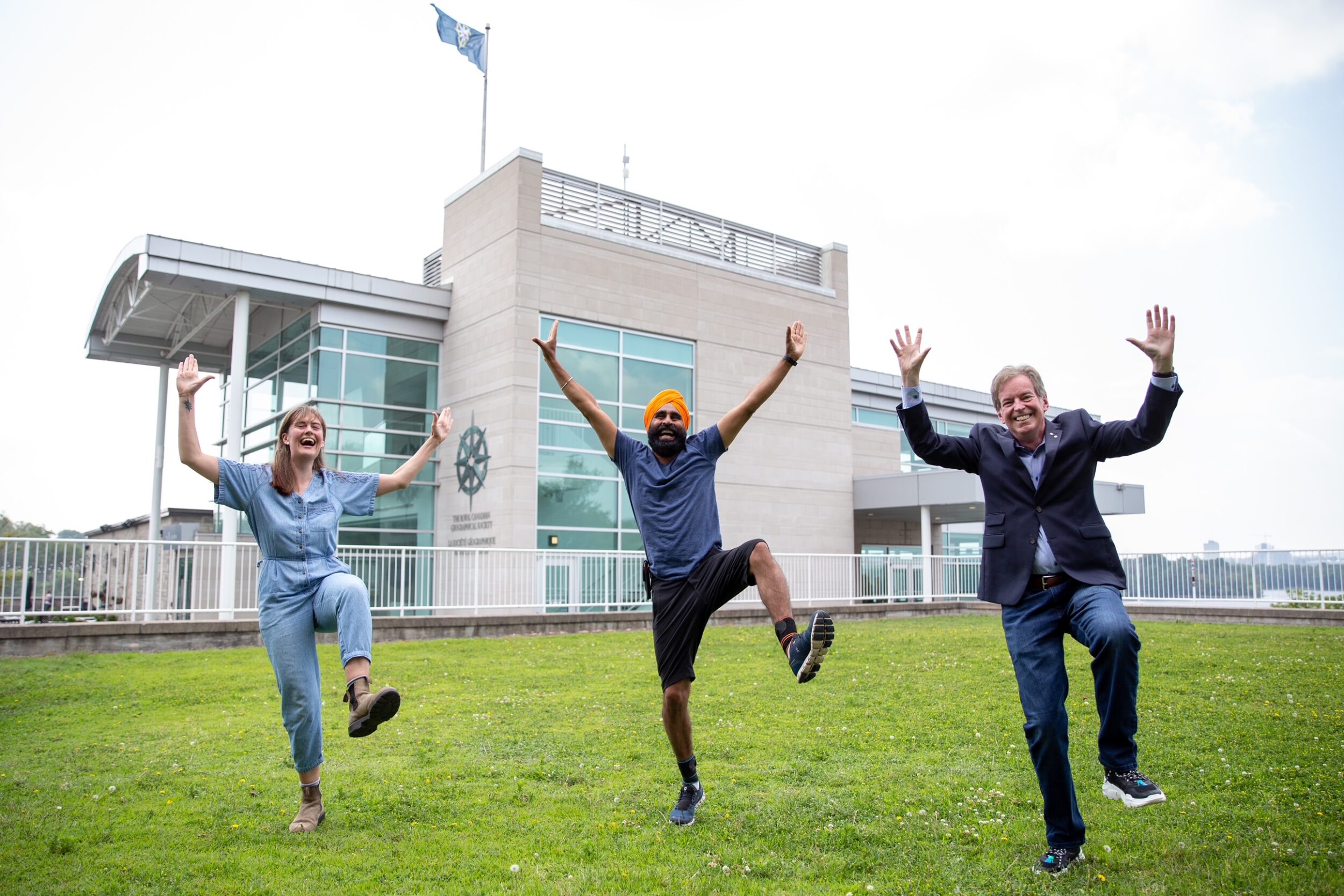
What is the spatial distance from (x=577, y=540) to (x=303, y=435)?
716 inches

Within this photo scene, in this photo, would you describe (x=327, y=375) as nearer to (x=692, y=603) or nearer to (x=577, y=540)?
(x=577, y=540)

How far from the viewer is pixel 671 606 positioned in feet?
16.6

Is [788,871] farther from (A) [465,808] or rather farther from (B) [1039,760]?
(A) [465,808]

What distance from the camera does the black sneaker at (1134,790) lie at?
12.8ft

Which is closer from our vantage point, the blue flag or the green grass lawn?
the green grass lawn

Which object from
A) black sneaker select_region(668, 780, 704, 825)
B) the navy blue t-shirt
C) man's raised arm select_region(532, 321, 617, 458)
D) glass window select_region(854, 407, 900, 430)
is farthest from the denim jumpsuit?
glass window select_region(854, 407, 900, 430)

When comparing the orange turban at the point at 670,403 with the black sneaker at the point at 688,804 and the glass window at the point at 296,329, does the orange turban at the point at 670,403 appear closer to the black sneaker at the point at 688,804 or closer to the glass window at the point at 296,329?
the black sneaker at the point at 688,804

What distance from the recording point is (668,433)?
5.27 meters

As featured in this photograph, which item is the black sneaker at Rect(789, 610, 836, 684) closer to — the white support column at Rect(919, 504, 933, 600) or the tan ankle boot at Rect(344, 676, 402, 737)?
the tan ankle boot at Rect(344, 676, 402, 737)

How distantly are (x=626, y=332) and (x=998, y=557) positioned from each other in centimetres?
2089

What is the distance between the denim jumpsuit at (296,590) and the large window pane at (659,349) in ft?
65.4

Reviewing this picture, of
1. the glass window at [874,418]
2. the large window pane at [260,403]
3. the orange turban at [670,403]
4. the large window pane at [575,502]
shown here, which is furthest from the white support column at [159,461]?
the orange turban at [670,403]

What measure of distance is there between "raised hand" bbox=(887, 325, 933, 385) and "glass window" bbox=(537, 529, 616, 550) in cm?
1781

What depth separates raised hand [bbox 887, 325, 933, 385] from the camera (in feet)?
15.7
